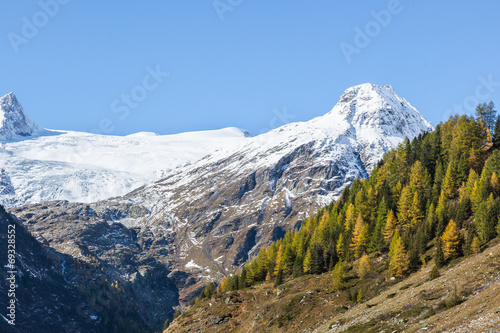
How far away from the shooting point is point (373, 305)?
81.7 metres

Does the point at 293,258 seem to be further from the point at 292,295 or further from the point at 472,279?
the point at 472,279

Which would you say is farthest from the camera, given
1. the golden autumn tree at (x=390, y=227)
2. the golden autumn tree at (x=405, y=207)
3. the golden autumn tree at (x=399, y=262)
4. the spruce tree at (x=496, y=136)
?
the spruce tree at (x=496, y=136)

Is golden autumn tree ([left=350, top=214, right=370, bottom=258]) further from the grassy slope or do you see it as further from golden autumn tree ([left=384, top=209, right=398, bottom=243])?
the grassy slope

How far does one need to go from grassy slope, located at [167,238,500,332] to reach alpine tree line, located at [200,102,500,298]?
15.2 ft

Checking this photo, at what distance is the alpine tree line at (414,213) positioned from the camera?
96938mm

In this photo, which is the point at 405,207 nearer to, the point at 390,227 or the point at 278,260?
the point at 390,227

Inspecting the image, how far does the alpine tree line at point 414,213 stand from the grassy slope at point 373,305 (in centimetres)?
463

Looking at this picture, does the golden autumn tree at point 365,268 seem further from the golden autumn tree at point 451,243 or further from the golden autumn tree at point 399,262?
the golden autumn tree at point 451,243

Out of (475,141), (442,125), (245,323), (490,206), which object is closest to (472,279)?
(490,206)

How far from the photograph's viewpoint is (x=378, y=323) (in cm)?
6912

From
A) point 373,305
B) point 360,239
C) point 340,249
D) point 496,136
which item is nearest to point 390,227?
point 360,239

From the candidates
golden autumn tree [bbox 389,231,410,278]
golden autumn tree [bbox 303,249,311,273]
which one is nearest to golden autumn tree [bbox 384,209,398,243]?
golden autumn tree [bbox 389,231,410,278]

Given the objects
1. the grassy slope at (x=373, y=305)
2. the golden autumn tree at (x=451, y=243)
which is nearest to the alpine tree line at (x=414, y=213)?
the golden autumn tree at (x=451, y=243)

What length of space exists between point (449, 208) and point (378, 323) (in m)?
51.2
